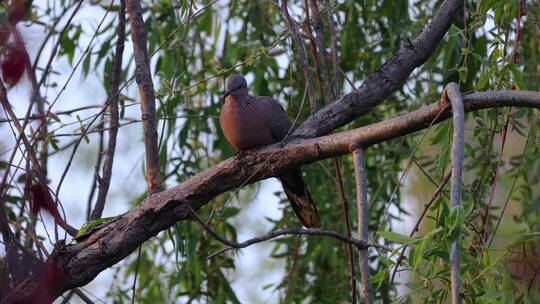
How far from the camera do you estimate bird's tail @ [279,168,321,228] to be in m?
3.83

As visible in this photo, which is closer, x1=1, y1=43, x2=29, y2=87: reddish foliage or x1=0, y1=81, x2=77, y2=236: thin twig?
x1=1, y1=43, x2=29, y2=87: reddish foliage

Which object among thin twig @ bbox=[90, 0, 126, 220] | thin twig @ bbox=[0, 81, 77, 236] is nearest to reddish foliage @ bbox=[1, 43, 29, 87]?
thin twig @ bbox=[0, 81, 77, 236]

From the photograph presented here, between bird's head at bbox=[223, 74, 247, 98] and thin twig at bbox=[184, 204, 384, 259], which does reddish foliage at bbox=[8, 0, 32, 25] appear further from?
bird's head at bbox=[223, 74, 247, 98]

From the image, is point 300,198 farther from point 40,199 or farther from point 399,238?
point 399,238

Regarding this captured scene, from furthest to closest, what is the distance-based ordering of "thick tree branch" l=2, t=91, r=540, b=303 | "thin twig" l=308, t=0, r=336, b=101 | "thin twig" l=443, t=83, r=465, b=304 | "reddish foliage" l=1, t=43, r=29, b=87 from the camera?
1. "thin twig" l=308, t=0, r=336, b=101
2. "thick tree branch" l=2, t=91, r=540, b=303
3. "reddish foliage" l=1, t=43, r=29, b=87
4. "thin twig" l=443, t=83, r=465, b=304

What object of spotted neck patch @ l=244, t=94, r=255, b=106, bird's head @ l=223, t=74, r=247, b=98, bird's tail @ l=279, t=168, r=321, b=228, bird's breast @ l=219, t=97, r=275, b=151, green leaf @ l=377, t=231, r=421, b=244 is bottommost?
green leaf @ l=377, t=231, r=421, b=244

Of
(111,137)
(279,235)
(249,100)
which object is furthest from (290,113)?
(279,235)

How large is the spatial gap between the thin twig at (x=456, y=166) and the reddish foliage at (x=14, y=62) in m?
1.16

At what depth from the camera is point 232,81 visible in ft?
13.1

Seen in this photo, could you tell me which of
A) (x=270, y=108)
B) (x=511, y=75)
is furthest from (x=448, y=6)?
(x=270, y=108)

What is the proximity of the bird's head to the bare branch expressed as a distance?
914mm

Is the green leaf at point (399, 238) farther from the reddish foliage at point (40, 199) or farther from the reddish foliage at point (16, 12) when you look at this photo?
the reddish foliage at point (16, 12)

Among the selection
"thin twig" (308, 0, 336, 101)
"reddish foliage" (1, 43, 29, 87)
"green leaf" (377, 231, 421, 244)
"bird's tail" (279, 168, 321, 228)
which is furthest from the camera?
"bird's tail" (279, 168, 321, 228)

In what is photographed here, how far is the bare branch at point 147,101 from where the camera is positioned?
118 inches
